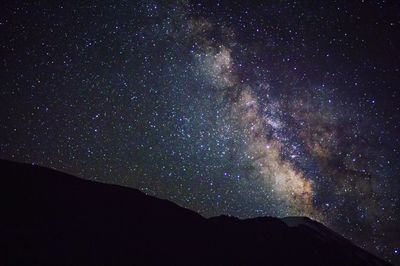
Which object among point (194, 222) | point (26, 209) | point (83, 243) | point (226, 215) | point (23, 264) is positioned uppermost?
→ point (226, 215)

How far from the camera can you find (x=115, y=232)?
15375mm

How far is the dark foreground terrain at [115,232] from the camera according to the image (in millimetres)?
12469

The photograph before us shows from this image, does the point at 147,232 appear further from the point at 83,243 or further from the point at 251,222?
the point at 251,222

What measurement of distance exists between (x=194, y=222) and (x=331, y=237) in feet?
53.2

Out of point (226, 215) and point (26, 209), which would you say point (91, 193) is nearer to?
point (26, 209)

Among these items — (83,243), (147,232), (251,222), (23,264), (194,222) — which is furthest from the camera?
(251,222)

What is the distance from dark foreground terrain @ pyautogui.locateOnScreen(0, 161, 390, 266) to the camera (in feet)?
40.9

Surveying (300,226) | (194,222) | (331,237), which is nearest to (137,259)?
(194,222)

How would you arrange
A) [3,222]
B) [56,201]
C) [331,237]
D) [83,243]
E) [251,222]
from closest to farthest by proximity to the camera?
[3,222] < [83,243] < [56,201] < [251,222] < [331,237]

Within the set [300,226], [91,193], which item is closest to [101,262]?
[91,193]

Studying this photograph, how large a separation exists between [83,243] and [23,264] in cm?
313

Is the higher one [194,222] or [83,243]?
[194,222]

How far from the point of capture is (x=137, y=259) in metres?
14.1

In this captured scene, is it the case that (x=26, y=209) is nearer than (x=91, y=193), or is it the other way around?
(x=26, y=209)
